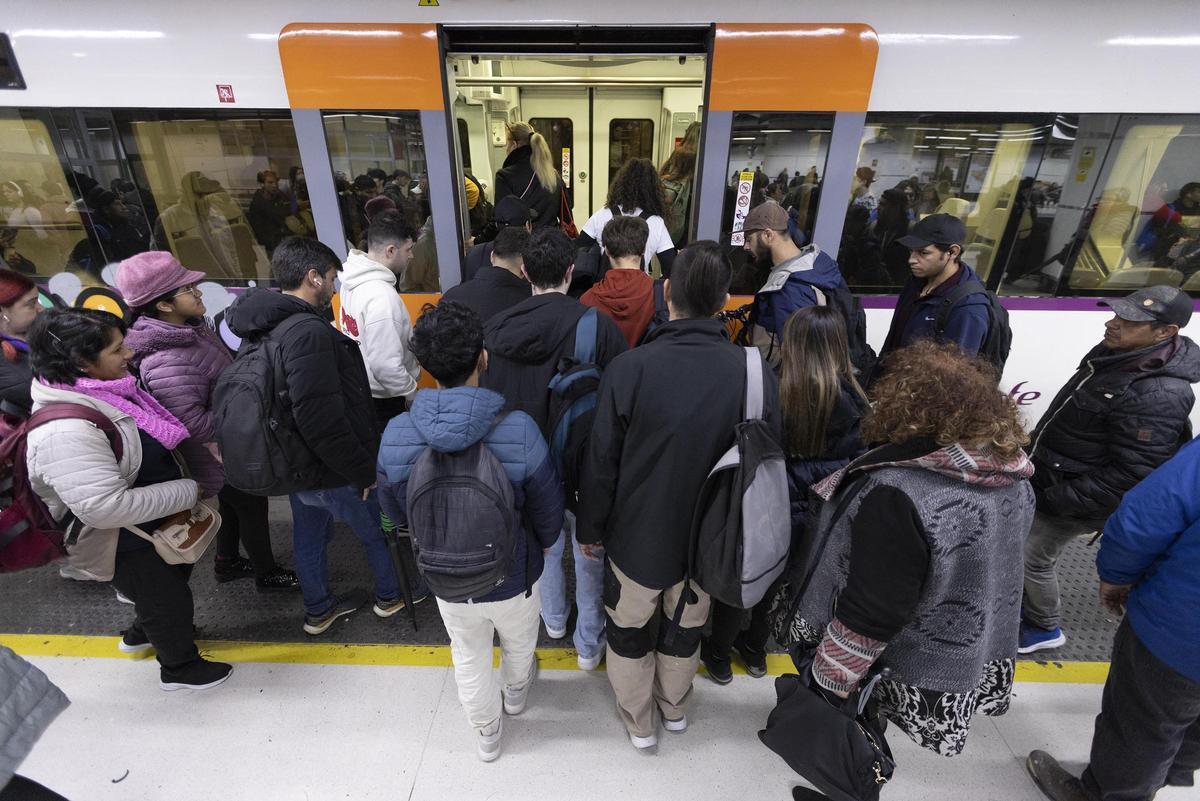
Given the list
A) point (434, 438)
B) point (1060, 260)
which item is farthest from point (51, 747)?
point (1060, 260)

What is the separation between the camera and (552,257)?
220 centimetres

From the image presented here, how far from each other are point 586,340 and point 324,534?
1.59 m

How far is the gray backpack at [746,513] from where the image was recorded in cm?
164

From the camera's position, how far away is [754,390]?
5.56ft

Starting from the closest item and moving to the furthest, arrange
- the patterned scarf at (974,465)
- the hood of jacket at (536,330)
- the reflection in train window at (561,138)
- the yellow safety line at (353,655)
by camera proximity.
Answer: the patterned scarf at (974,465)
the hood of jacket at (536,330)
the yellow safety line at (353,655)
the reflection in train window at (561,138)

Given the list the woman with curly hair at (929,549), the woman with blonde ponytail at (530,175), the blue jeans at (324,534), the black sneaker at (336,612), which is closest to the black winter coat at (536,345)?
the blue jeans at (324,534)

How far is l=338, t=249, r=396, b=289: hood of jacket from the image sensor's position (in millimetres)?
2615

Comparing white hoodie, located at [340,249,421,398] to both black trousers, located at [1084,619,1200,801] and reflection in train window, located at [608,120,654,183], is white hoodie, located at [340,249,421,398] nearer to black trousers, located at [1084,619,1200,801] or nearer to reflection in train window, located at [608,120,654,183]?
black trousers, located at [1084,619,1200,801]

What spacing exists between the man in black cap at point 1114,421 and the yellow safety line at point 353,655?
0.41 meters

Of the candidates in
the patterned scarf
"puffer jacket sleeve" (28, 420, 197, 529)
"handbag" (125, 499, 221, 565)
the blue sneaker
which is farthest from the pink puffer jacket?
the blue sneaker

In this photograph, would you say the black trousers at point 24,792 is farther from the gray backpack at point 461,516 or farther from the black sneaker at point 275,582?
the black sneaker at point 275,582

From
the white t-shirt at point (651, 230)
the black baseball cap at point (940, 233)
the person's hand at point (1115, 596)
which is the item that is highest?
the black baseball cap at point (940, 233)

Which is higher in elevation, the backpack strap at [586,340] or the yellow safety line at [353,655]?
the backpack strap at [586,340]

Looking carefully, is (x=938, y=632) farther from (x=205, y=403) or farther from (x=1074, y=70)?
(x=1074, y=70)
